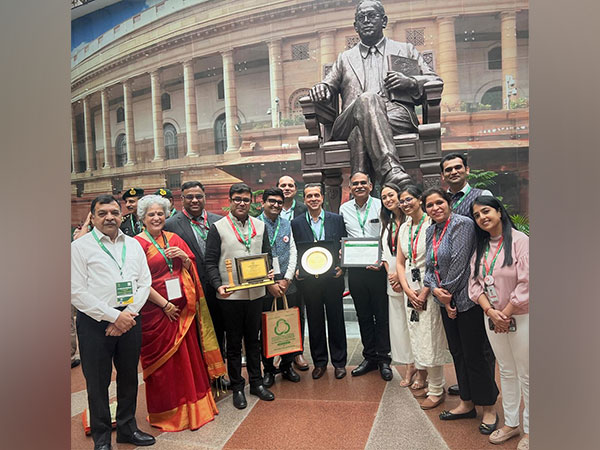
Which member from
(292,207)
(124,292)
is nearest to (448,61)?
(292,207)

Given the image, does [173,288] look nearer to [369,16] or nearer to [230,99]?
[369,16]

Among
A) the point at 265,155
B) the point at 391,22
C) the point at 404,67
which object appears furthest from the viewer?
the point at 265,155

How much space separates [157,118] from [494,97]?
4252 millimetres

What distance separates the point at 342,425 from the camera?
8.03 feet

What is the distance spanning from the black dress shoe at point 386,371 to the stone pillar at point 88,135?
328 cm

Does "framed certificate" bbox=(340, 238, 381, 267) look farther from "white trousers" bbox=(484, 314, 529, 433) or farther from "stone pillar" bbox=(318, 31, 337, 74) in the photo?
"stone pillar" bbox=(318, 31, 337, 74)

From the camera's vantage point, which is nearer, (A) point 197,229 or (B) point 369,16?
(A) point 197,229

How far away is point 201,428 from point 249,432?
31 centimetres

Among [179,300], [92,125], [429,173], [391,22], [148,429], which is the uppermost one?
[391,22]

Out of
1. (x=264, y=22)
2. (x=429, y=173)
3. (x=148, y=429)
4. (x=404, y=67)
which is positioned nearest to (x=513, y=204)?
(x=429, y=173)

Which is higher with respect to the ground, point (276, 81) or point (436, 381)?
point (276, 81)

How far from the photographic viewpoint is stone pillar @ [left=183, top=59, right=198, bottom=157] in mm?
5754

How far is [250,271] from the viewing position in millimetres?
2719

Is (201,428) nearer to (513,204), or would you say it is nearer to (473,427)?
(473,427)
